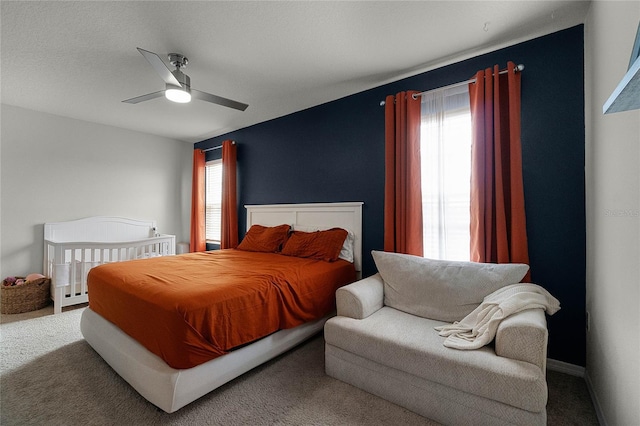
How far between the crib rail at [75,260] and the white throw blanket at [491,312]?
3971mm

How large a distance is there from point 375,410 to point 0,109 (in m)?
5.37

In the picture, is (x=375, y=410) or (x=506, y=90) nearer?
(x=375, y=410)

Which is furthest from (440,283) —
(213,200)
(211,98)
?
(213,200)

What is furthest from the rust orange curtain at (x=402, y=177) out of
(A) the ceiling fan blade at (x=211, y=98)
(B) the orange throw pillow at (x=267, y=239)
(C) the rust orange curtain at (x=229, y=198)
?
(C) the rust orange curtain at (x=229, y=198)

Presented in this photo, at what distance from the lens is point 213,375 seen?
1.72 m

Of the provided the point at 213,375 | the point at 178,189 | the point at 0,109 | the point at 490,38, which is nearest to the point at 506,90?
the point at 490,38

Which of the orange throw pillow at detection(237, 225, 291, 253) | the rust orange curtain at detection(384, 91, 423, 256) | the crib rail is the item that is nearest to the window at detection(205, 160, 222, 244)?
the crib rail

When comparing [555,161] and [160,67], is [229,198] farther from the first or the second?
[555,161]

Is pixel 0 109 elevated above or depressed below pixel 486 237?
above

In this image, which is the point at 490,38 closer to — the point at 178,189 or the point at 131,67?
the point at 131,67

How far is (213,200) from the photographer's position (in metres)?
5.04

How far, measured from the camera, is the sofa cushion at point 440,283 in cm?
193

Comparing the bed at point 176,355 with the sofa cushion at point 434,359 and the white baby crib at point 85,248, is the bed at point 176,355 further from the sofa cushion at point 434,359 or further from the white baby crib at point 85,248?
the white baby crib at point 85,248

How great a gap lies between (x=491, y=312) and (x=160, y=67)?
2.88 m
